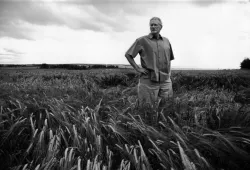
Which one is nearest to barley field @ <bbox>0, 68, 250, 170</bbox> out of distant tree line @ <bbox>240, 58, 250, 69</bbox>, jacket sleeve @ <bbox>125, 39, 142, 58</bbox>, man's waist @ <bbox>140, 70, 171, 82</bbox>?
man's waist @ <bbox>140, 70, 171, 82</bbox>

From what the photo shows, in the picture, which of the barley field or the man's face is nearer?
the barley field

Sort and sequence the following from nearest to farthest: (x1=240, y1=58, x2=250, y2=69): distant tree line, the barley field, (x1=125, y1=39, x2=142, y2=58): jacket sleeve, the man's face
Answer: the barley field, the man's face, (x1=125, y1=39, x2=142, y2=58): jacket sleeve, (x1=240, y1=58, x2=250, y2=69): distant tree line

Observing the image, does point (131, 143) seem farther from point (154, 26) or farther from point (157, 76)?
point (154, 26)

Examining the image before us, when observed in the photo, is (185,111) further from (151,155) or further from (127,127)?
(151,155)

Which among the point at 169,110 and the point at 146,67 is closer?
the point at 169,110

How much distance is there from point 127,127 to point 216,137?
27.5 inches

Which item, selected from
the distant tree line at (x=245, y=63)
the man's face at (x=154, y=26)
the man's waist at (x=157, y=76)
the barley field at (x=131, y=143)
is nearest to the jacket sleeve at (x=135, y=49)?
the man's face at (x=154, y=26)

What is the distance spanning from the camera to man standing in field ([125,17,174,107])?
155 inches

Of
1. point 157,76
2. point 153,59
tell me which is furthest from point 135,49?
point 157,76

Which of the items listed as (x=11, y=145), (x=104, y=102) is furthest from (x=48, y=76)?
(x=11, y=145)

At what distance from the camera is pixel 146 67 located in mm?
4031

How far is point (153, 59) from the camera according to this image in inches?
156

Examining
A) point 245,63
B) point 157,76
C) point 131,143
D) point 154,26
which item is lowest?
point 131,143

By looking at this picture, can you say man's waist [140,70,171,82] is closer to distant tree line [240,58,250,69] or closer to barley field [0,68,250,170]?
barley field [0,68,250,170]
